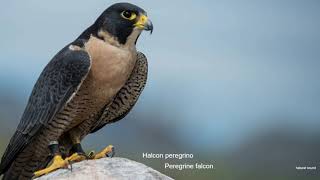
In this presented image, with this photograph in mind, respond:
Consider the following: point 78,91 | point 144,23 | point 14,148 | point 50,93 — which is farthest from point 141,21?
point 14,148

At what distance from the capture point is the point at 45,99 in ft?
11.3

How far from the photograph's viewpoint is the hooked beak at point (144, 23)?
344 cm

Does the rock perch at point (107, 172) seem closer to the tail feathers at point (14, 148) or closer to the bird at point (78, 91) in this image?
the bird at point (78, 91)

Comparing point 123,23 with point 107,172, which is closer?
point 107,172

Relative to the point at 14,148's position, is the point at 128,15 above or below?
above

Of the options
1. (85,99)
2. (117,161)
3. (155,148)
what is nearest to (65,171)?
(117,161)

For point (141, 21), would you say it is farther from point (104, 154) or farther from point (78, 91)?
point (104, 154)

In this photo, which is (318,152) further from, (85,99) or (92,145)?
(85,99)

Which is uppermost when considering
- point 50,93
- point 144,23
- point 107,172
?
point 144,23

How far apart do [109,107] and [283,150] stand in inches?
85.3

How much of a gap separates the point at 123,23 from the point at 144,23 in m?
0.13

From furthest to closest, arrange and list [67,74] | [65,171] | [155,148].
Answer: [155,148], [67,74], [65,171]

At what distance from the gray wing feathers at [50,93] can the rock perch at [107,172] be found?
0.40 m

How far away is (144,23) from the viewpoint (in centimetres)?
346
